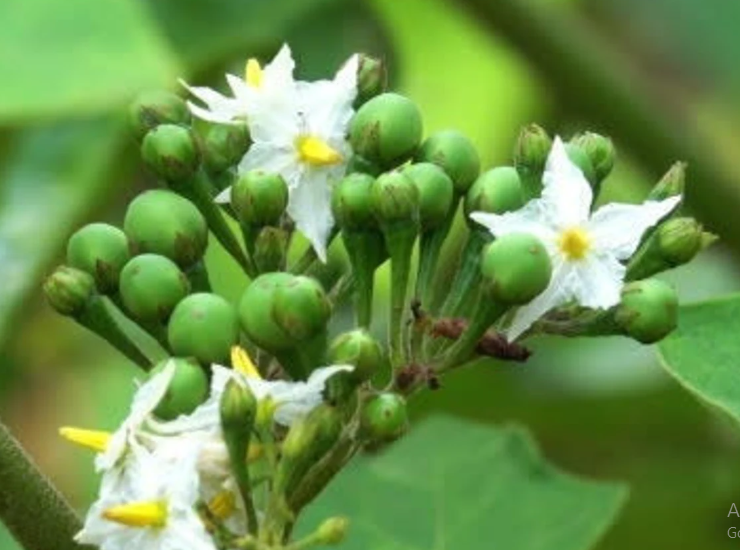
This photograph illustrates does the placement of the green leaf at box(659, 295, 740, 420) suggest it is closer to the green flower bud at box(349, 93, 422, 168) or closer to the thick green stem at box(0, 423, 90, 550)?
the green flower bud at box(349, 93, 422, 168)

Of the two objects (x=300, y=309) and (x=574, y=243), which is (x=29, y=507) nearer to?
(x=300, y=309)

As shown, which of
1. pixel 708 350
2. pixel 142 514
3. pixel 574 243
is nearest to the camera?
pixel 142 514

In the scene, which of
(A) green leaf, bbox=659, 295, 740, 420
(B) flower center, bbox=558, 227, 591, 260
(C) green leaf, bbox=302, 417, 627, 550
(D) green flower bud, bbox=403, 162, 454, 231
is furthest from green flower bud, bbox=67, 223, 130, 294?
(C) green leaf, bbox=302, 417, 627, 550

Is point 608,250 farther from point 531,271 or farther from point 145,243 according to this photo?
point 145,243

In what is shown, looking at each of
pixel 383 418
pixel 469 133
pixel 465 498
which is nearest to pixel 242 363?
pixel 383 418

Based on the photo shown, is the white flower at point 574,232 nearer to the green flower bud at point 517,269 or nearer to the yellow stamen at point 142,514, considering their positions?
the green flower bud at point 517,269

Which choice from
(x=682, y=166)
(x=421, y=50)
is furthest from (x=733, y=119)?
(x=682, y=166)
